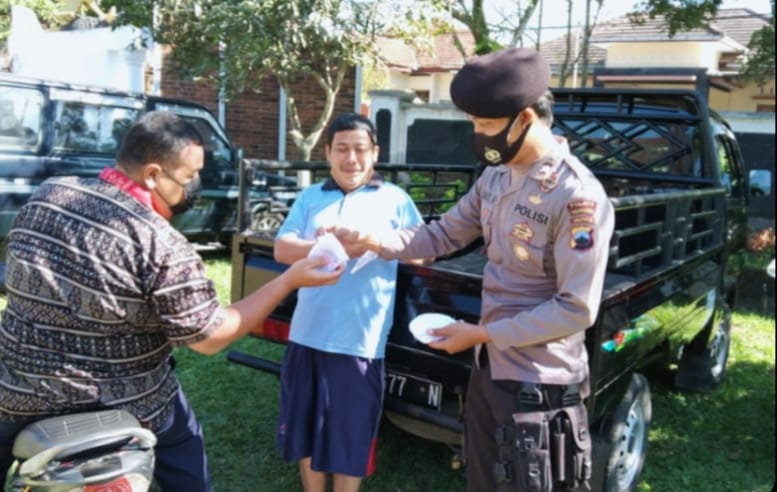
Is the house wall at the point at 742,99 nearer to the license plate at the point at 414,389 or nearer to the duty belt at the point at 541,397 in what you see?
the license plate at the point at 414,389

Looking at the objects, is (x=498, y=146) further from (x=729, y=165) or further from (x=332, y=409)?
(x=729, y=165)

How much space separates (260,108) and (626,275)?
10569mm

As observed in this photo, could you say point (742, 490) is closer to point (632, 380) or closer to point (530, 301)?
point (632, 380)

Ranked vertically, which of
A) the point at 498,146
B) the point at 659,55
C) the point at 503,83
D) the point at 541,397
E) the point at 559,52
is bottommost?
the point at 541,397

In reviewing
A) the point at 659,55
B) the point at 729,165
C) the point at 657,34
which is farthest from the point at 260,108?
the point at 659,55

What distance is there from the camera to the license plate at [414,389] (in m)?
2.77

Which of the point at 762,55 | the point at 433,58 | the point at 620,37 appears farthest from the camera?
the point at 620,37

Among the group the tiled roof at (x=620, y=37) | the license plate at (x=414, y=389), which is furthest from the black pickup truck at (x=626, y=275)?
the tiled roof at (x=620, y=37)

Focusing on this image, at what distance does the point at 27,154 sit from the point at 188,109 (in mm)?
1901

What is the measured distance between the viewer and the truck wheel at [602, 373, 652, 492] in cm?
286

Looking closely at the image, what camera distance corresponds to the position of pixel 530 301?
6.72ft

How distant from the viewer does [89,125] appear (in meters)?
6.65

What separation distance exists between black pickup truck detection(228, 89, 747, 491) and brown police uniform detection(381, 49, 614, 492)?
0.46 meters

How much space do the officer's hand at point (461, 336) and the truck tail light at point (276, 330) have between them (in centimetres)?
125
